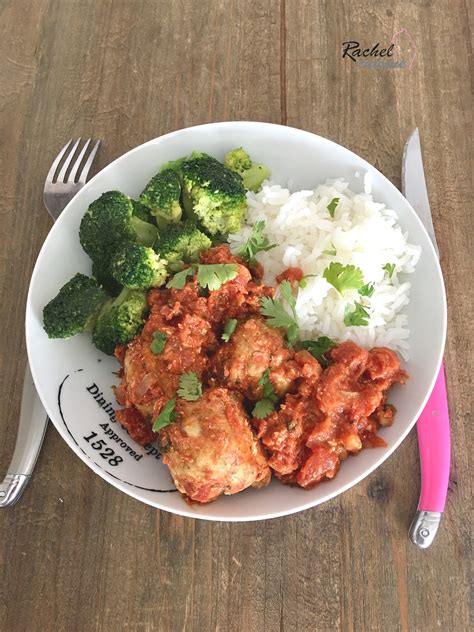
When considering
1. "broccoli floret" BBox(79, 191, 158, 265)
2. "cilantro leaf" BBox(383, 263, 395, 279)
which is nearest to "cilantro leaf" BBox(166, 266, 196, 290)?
"broccoli floret" BBox(79, 191, 158, 265)

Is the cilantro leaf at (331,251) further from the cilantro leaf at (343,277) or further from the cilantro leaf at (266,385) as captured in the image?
the cilantro leaf at (266,385)

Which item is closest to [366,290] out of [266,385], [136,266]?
[266,385]

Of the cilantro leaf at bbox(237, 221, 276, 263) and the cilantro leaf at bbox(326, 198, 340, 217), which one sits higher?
the cilantro leaf at bbox(326, 198, 340, 217)

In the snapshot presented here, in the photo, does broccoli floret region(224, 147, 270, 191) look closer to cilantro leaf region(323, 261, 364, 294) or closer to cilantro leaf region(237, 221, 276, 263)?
cilantro leaf region(237, 221, 276, 263)

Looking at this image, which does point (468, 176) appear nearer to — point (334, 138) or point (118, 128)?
point (334, 138)

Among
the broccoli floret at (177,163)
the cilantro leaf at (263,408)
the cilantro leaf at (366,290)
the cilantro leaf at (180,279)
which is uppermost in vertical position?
the broccoli floret at (177,163)

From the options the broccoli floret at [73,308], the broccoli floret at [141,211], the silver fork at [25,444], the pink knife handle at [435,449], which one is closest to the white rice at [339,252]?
the pink knife handle at [435,449]
